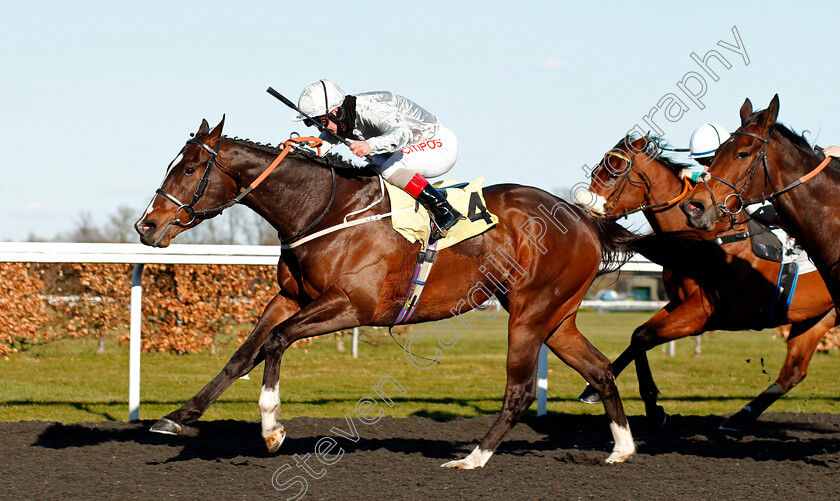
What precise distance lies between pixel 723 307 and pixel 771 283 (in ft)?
1.14

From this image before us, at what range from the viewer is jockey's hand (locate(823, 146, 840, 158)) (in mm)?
4250

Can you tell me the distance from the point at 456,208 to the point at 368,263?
59cm

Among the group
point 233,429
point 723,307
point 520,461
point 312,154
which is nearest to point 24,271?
point 233,429

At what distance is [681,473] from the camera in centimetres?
436

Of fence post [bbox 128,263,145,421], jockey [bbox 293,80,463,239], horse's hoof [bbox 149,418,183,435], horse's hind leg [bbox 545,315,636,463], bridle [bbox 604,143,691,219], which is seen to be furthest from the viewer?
fence post [bbox 128,263,145,421]

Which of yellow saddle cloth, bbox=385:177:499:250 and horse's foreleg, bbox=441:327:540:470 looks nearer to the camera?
yellow saddle cloth, bbox=385:177:499:250

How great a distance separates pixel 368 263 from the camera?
4301mm

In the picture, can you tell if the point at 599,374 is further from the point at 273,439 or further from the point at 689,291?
the point at 273,439

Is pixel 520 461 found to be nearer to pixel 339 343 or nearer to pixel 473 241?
pixel 473 241

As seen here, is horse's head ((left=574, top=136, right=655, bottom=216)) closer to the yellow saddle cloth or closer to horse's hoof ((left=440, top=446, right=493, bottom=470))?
the yellow saddle cloth

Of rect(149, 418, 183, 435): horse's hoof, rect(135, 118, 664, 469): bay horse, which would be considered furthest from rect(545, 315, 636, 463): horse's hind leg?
rect(149, 418, 183, 435): horse's hoof

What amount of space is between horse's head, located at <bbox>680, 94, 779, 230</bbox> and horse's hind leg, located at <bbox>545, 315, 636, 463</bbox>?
42.5 inches

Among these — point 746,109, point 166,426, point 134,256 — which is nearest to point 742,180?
point 746,109

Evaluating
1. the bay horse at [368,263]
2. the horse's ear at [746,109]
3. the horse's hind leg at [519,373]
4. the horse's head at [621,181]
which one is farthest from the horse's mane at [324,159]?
the horse's ear at [746,109]
